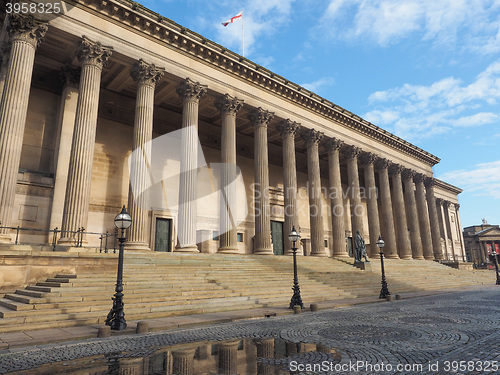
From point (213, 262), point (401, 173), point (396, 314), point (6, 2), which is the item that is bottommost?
point (396, 314)

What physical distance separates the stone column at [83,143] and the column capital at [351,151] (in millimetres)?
24321

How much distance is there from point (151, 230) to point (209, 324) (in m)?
16.3

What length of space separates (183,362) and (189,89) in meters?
19.2

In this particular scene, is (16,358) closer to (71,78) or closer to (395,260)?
(71,78)

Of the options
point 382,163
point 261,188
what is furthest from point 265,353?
point 382,163

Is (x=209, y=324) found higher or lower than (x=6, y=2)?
lower

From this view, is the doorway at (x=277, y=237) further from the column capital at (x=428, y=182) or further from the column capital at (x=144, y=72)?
the column capital at (x=428, y=182)

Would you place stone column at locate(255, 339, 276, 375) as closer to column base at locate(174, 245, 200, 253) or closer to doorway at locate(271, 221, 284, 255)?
column base at locate(174, 245, 200, 253)

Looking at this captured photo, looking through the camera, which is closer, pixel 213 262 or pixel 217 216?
pixel 213 262

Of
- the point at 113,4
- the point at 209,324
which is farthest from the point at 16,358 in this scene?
the point at 113,4

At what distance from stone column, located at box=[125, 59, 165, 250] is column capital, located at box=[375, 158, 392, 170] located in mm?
26921

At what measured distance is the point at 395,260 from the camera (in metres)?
33.9

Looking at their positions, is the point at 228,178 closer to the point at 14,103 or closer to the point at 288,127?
the point at 288,127

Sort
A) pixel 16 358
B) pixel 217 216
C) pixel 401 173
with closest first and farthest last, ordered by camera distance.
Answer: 1. pixel 16 358
2. pixel 217 216
3. pixel 401 173
